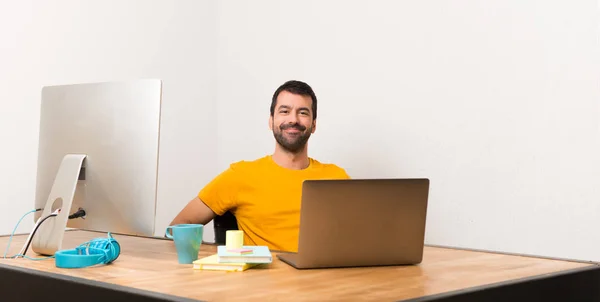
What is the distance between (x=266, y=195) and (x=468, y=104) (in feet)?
3.31

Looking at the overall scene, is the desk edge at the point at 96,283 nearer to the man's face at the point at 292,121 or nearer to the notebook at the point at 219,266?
the notebook at the point at 219,266

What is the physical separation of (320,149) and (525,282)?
216 centimetres

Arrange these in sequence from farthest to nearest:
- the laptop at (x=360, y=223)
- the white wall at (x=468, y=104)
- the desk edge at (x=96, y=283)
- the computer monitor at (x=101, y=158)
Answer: the white wall at (x=468, y=104) → the computer monitor at (x=101, y=158) → the laptop at (x=360, y=223) → the desk edge at (x=96, y=283)

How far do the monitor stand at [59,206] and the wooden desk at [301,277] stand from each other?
0.22 ft

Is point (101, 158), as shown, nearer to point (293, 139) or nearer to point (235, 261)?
point (235, 261)

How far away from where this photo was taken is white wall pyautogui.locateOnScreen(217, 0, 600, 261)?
2557 mm

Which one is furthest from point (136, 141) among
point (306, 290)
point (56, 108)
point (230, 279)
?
point (306, 290)

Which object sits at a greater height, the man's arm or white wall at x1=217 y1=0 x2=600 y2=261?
white wall at x1=217 y1=0 x2=600 y2=261

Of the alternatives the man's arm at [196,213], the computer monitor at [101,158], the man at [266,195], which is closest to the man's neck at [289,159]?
the man at [266,195]

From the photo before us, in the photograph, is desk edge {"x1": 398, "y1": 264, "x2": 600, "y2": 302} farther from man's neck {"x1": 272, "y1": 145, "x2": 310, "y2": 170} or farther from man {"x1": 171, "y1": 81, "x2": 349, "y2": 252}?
man's neck {"x1": 272, "y1": 145, "x2": 310, "y2": 170}

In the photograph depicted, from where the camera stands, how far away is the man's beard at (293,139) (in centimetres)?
256

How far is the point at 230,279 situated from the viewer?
4.82 ft

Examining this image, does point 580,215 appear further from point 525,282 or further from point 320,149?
point 320,149

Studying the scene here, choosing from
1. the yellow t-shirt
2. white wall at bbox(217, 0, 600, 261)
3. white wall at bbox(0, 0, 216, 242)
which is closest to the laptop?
the yellow t-shirt
